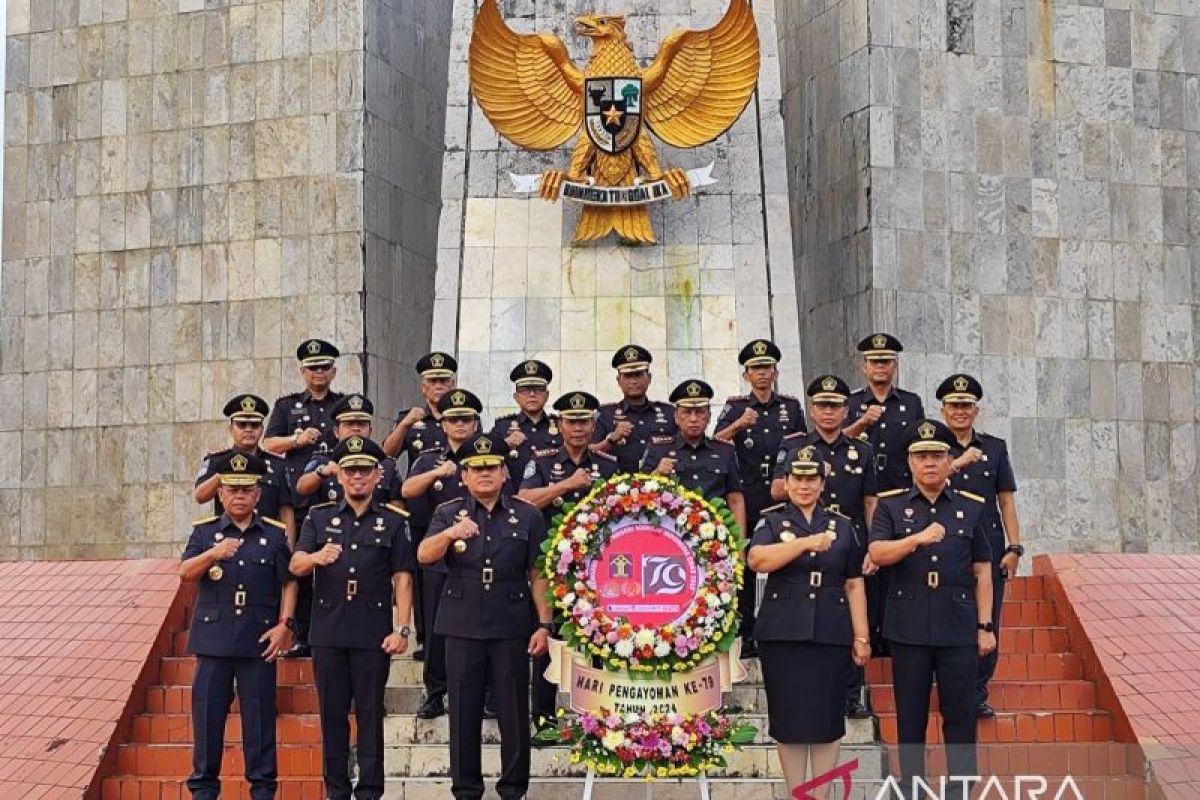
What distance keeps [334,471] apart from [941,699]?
318 centimetres

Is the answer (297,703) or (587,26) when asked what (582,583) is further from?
(587,26)

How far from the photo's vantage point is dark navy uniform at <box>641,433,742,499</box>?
909 centimetres

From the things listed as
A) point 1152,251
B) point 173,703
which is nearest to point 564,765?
point 173,703

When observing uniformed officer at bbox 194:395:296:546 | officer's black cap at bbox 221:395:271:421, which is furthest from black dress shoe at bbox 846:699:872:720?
officer's black cap at bbox 221:395:271:421

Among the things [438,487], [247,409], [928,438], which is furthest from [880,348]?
[247,409]

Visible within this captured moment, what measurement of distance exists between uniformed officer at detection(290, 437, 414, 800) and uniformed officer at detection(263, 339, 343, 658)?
145 cm

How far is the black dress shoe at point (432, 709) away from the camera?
896 centimetres

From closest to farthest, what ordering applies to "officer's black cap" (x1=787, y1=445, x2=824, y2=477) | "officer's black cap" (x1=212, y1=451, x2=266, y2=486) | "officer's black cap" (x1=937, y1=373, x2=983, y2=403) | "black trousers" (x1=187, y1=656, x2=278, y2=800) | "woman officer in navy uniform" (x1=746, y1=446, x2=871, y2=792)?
"woman officer in navy uniform" (x1=746, y1=446, x2=871, y2=792) < "officer's black cap" (x1=787, y1=445, x2=824, y2=477) < "black trousers" (x1=187, y1=656, x2=278, y2=800) < "officer's black cap" (x1=212, y1=451, x2=266, y2=486) < "officer's black cap" (x1=937, y1=373, x2=983, y2=403)

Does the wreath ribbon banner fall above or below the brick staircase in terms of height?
above

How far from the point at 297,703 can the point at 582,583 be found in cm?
252

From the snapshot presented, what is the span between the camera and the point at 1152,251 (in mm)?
15367

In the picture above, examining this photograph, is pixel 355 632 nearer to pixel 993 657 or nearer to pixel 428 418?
pixel 428 418

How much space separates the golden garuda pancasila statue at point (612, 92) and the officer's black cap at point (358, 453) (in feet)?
15.2

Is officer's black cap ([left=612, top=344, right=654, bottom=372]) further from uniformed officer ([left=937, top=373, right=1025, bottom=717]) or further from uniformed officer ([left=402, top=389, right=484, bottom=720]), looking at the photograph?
uniformed officer ([left=937, top=373, right=1025, bottom=717])
